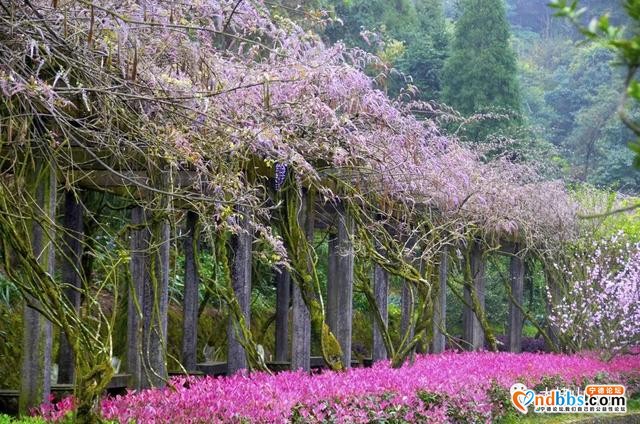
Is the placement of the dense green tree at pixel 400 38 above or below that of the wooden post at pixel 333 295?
above

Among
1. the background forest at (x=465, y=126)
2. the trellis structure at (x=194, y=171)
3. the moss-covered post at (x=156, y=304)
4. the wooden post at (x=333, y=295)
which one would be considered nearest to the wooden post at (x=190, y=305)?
the trellis structure at (x=194, y=171)

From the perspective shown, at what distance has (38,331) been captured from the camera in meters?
6.27

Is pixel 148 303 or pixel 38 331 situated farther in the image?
pixel 148 303

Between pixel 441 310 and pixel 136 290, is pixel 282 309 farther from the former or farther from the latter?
pixel 136 290

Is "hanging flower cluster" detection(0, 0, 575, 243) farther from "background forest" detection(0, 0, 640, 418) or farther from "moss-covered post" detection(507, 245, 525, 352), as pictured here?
"moss-covered post" detection(507, 245, 525, 352)

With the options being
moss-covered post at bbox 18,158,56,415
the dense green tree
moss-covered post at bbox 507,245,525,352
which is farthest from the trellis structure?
the dense green tree

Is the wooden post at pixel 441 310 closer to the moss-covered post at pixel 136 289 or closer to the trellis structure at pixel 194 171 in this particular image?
the trellis structure at pixel 194 171

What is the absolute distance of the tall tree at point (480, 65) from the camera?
27.8 meters

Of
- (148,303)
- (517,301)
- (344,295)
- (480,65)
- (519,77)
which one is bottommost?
(517,301)

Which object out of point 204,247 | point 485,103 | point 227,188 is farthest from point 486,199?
point 485,103

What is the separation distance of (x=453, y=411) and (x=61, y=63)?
A: 506 centimetres

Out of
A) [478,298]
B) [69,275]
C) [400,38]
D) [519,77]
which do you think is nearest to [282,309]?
[69,275]

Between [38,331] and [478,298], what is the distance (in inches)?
425

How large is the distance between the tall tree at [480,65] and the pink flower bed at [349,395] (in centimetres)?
1612
